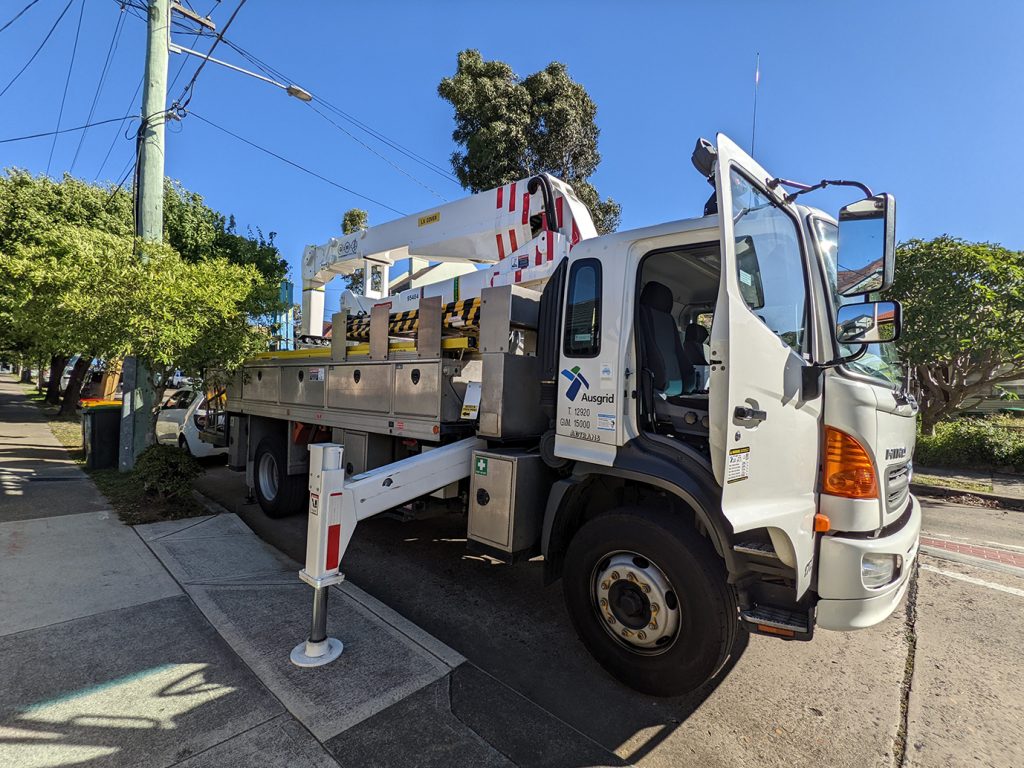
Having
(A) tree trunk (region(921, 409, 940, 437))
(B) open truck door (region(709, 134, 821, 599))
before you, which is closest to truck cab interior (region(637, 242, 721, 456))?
(B) open truck door (region(709, 134, 821, 599))

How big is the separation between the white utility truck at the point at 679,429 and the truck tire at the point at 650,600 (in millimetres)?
11

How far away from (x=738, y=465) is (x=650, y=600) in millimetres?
882

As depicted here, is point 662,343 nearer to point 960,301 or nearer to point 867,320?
point 867,320

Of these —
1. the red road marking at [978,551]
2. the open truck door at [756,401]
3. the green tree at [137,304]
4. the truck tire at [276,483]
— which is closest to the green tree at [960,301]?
the red road marking at [978,551]

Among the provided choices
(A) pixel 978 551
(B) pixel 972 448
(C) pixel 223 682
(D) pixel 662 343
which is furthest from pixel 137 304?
(B) pixel 972 448

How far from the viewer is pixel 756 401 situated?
2408 mm

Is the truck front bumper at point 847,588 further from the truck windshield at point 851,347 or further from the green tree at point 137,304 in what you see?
the green tree at point 137,304

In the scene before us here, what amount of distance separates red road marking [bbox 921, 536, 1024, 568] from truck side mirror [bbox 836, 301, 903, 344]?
4.54 m

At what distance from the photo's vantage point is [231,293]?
5.74 m

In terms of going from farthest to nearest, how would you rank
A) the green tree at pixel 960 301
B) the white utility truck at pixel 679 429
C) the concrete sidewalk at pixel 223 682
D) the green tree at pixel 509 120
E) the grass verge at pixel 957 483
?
the green tree at pixel 509 120
the grass verge at pixel 957 483
the green tree at pixel 960 301
the white utility truck at pixel 679 429
the concrete sidewalk at pixel 223 682

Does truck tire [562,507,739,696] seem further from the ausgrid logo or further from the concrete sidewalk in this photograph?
the ausgrid logo

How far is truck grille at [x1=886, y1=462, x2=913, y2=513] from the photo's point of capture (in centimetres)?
263

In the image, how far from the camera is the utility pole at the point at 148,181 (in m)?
7.62

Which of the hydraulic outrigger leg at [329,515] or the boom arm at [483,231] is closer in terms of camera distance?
the hydraulic outrigger leg at [329,515]
